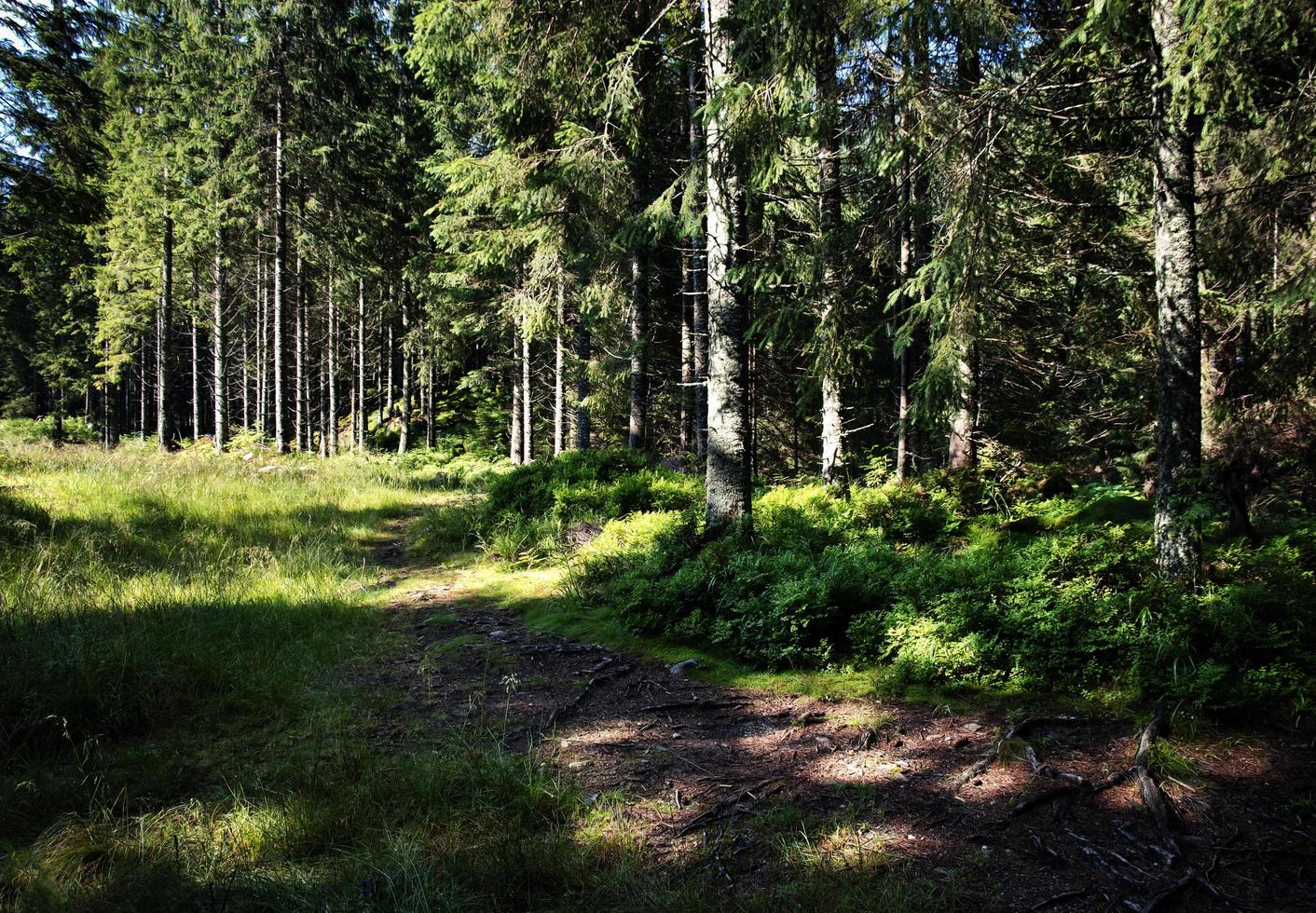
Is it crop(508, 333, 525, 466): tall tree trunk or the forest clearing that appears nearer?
the forest clearing

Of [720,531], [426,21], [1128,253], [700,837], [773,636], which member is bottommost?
[700,837]

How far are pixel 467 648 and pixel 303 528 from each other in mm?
5123

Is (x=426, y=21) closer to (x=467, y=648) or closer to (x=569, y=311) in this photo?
(x=569, y=311)

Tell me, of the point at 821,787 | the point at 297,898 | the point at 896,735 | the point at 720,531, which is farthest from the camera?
the point at 720,531

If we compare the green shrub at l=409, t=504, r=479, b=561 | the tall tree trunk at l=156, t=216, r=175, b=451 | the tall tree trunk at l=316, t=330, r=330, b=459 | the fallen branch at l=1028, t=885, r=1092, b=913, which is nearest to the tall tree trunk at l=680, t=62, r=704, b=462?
the green shrub at l=409, t=504, r=479, b=561

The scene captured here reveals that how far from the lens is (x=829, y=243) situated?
7.32 meters

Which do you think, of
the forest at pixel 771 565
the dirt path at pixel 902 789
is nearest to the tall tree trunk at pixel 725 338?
the forest at pixel 771 565

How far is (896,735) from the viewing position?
12.9 feet

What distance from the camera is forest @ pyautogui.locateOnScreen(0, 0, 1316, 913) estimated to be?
9.37 ft

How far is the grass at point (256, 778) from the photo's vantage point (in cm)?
250

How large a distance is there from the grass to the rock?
212mm

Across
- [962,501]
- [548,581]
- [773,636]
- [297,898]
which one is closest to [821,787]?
[773,636]

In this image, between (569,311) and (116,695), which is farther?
(569,311)

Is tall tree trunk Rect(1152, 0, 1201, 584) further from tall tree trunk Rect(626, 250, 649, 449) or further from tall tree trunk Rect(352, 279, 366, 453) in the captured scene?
tall tree trunk Rect(352, 279, 366, 453)
